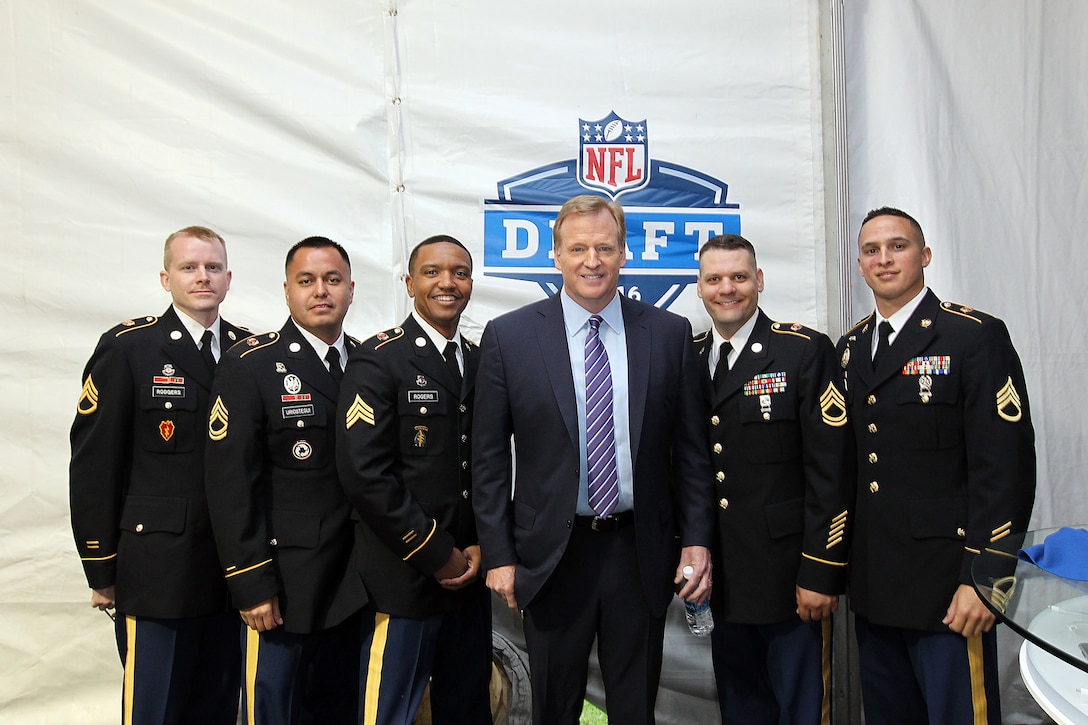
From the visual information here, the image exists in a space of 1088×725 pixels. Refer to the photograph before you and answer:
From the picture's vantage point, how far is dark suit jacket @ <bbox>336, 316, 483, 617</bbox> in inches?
90.0

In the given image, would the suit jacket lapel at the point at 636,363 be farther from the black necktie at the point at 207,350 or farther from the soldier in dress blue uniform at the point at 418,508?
the black necktie at the point at 207,350

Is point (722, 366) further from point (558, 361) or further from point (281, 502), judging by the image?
point (281, 502)

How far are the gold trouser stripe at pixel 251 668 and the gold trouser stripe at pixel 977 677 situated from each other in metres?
1.97

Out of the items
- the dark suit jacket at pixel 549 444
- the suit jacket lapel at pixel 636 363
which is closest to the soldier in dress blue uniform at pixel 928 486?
the dark suit jacket at pixel 549 444

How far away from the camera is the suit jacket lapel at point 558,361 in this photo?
2.15m

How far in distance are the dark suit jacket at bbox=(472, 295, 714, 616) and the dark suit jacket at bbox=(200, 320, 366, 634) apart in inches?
20.2

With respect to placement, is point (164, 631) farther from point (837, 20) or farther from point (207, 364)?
point (837, 20)

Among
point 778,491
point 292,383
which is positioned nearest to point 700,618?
point 778,491

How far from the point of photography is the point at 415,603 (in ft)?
7.73

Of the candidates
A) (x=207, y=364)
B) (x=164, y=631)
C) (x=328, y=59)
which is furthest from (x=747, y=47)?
(x=164, y=631)

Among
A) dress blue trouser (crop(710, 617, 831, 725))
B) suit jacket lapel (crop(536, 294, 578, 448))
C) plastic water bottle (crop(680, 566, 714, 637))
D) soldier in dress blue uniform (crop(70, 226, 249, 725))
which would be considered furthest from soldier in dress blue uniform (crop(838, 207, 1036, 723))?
soldier in dress blue uniform (crop(70, 226, 249, 725))

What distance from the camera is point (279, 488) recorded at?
2416 mm

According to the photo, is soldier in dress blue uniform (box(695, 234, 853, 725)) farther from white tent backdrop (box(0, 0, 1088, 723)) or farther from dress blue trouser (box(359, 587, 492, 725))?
white tent backdrop (box(0, 0, 1088, 723))

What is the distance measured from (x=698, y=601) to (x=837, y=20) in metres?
2.37
